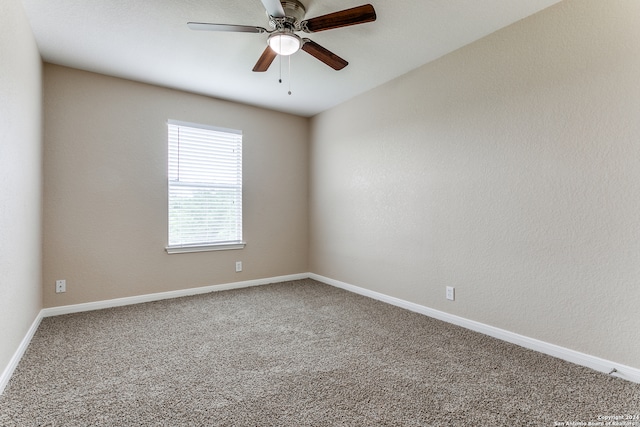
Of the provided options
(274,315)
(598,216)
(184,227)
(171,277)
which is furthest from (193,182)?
(598,216)

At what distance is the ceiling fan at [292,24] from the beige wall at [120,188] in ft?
5.96

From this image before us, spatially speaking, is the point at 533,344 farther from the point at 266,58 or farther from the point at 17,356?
the point at 17,356

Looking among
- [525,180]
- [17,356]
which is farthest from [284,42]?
[17,356]

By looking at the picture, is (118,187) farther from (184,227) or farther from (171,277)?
Result: (171,277)

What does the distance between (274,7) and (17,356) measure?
277 cm

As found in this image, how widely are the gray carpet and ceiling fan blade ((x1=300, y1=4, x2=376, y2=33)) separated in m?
2.21

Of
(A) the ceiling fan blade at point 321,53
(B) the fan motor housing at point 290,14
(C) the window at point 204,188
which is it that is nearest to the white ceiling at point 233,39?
(B) the fan motor housing at point 290,14

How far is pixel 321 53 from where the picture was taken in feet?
7.86

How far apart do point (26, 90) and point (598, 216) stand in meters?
4.08

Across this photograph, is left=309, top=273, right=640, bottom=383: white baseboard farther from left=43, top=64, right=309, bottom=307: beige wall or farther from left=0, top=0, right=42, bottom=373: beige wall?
left=0, top=0, right=42, bottom=373: beige wall

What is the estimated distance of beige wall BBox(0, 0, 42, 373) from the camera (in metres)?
1.83

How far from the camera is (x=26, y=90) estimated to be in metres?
2.33

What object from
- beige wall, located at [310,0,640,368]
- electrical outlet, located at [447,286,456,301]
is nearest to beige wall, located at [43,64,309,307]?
beige wall, located at [310,0,640,368]

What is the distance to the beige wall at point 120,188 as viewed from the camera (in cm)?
307
